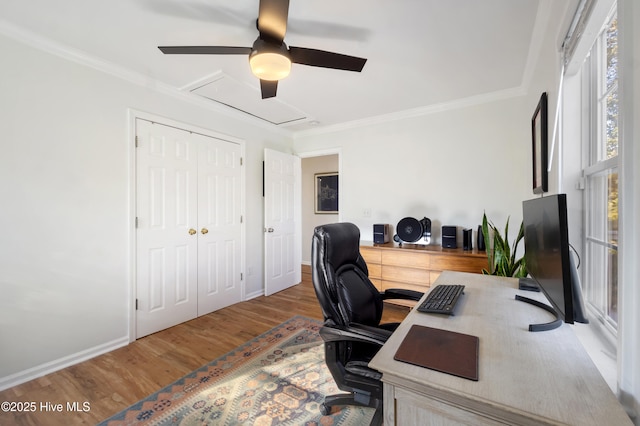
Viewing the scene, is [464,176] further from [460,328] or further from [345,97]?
[460,328]

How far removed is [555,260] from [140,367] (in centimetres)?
267

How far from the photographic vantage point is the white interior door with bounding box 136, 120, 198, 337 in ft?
8.32

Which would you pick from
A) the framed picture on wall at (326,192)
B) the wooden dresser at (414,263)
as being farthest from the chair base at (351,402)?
the framed picture on wall at (326,192)

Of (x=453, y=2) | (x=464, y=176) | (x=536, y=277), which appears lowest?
(x=536, y=277)

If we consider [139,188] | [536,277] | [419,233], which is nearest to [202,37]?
[139,188]

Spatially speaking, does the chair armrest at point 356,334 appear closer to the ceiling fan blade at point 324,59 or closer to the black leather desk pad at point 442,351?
the black leather desk pad at point 442,351

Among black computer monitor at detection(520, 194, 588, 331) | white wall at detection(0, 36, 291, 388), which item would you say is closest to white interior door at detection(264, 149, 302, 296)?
white wall at detection(0, 36, 291, 388)

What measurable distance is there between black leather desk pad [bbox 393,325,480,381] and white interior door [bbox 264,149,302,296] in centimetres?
300

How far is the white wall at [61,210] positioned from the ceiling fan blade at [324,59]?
1.71 meters

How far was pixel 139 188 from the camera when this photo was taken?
2.51 meters

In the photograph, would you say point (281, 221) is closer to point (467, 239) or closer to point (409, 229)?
point (409, 229)

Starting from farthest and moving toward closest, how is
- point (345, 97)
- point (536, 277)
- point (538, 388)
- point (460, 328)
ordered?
point (345, 97)
point (536, 277)
point (460, 328)
point (538, 388)

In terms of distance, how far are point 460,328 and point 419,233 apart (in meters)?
2.17

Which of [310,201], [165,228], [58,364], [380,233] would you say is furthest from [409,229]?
[58,364]
